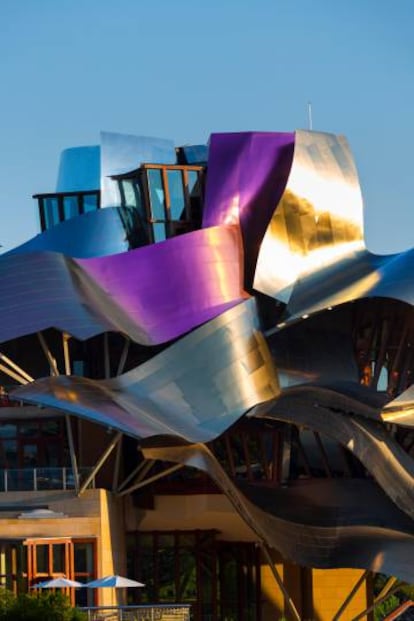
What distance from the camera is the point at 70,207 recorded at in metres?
67.7

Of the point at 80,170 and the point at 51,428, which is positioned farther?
the point at 80,170

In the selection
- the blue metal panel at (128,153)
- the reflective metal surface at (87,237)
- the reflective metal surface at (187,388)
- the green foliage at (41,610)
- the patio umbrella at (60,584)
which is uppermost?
the blue metal panel at (128,153)

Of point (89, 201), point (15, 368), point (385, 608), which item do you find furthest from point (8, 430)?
point (385, 608)

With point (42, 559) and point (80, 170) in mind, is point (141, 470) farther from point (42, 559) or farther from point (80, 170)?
point (80, 170)

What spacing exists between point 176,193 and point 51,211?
620 cm

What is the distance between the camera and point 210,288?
58812 mm

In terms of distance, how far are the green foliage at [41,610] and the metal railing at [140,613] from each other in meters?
2.05

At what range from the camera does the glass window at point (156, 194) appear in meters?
63.3

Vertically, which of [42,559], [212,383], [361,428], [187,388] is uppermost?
[212,383]

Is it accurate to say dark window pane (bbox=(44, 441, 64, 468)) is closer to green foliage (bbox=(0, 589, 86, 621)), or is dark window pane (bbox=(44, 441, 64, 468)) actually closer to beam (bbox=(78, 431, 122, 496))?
beam (bbox=(78, 431, 122, 496))

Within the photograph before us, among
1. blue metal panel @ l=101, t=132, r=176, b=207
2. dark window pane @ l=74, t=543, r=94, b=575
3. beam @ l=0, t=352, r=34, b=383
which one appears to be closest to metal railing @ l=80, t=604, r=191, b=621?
dark window pane @ l=74, t=543, r=94, b=575

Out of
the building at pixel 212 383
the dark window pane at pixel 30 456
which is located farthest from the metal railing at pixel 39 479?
the dark window pane at pixel 30 456

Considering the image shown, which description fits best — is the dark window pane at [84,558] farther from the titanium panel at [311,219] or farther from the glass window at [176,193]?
the glass window at [176,193]

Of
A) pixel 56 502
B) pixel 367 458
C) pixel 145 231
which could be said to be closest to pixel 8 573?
pixel 56 502
